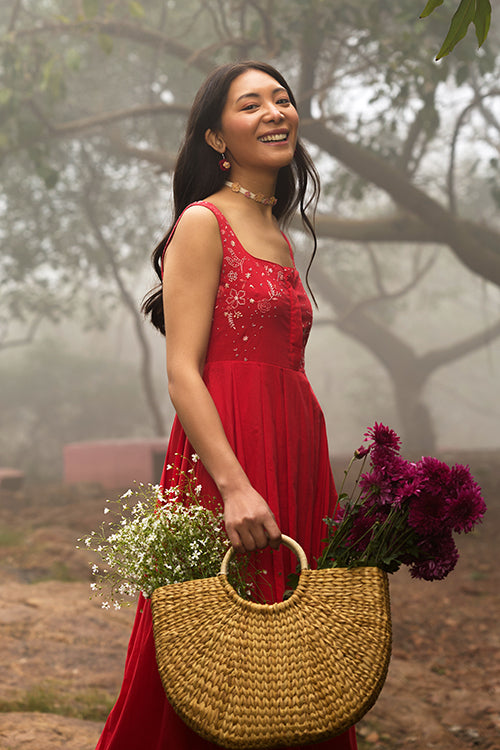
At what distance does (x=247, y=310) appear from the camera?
181 cm

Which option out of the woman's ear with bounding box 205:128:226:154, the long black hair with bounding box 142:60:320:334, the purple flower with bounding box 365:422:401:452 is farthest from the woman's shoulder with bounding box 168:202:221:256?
the purple flower with bounding box 365:422:401:452

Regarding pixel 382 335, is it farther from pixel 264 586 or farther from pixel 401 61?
pixel 264 586

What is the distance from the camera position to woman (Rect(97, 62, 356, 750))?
5.51ft

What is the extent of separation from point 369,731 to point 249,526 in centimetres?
233

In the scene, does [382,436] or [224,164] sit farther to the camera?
[224,164]

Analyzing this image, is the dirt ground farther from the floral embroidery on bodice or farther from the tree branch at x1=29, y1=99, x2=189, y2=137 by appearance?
the tree branch at x1=29, y1=99, x2=189, y2=137

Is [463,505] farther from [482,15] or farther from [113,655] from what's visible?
[113,655]

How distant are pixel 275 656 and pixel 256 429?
0.57 metres

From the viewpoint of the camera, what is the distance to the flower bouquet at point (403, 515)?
1.56 m

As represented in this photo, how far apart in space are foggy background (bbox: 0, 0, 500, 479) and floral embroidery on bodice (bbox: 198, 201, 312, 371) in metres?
0.96

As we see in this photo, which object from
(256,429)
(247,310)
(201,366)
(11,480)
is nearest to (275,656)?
(256,429)

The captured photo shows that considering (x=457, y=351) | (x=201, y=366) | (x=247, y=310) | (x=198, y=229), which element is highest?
(x=457, y=351)

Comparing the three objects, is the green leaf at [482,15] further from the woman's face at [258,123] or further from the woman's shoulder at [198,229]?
the woman's shoulder at [198,229]

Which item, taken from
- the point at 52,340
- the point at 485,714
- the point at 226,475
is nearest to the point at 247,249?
the point at 226,475
